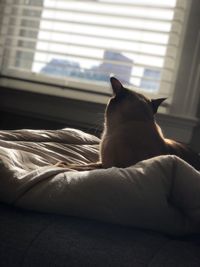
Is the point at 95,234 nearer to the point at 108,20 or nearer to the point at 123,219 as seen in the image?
the point at 123,219

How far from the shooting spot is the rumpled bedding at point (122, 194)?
0.91m

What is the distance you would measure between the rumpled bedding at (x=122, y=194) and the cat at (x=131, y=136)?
1.34 feet

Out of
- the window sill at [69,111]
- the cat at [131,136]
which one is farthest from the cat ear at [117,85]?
the window sill at [69,111]

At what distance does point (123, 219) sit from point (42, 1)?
1818 millimetres

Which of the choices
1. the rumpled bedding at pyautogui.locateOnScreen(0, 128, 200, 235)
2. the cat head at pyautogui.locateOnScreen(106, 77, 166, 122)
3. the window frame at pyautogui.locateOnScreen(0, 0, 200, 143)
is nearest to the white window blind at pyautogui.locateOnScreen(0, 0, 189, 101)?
the window frame at pyautogui.locateOnScreen(0, 0, 200, 143)

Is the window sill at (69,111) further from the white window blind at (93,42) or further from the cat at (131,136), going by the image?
the cat at (131,136)

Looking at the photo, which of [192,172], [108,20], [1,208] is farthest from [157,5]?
[1,208]

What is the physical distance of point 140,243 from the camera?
856 millimetres

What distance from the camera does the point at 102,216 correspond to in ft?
2.96

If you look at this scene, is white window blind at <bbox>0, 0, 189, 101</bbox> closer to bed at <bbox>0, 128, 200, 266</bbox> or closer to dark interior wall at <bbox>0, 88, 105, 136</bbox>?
dark interior wall at <bbox>0, 88, 105, 136</bbox>

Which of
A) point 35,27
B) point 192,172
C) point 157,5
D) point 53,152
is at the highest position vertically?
point 157,5

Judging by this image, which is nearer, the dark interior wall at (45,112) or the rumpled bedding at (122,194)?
the rumpled bedding at (122,194)

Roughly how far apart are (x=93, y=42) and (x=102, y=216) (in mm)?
1585

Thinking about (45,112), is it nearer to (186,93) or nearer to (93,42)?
(93,42)
